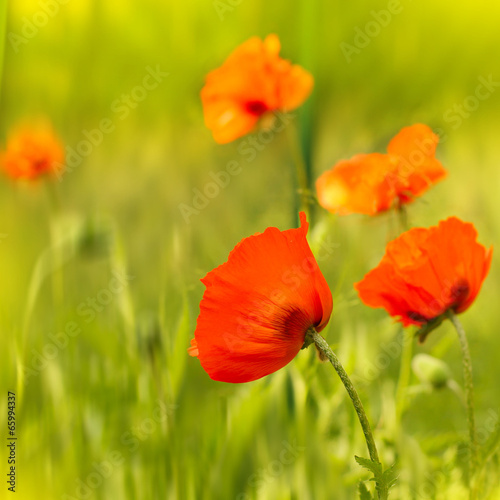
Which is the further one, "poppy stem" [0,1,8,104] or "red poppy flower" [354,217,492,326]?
"poppy stem" [0,1,8,104]

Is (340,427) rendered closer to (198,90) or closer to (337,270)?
(337,270)

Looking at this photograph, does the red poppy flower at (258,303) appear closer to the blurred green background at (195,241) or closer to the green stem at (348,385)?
the green stem at (348,385)

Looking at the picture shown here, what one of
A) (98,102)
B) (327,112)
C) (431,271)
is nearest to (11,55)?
(98,102)

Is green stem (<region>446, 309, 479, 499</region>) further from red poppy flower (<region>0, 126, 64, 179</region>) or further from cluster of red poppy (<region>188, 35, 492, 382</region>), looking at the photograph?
red poppy flower (<region>0, 126, 64, 179</region>)

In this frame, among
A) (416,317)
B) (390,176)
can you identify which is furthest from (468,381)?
(390,176)

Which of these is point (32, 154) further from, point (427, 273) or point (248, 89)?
point (427, 273)

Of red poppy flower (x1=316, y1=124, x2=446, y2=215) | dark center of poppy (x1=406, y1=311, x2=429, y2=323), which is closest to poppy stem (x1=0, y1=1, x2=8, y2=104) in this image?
red poppy flower (x1=316, y1=124, x2=446, y2=215)
